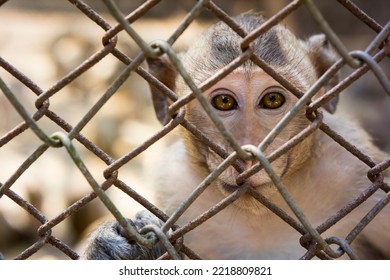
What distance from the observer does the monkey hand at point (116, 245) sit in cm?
221

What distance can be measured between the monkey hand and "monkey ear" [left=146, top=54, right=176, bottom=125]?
832 mm

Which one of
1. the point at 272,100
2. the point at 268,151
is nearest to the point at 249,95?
the point at 272,100

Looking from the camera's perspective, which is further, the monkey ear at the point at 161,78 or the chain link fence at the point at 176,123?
the monkey ear at the point at 161,78

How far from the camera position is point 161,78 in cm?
312

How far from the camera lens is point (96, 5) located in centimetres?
809

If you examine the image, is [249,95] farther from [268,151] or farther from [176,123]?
[176,123]

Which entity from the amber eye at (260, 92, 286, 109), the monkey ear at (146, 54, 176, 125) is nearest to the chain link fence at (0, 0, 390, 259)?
the amber eye at (260, 92, 286, 109)

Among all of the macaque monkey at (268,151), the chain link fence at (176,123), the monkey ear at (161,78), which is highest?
the monkey ear at (161,78)

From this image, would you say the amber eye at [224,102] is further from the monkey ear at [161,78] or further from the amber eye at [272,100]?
the monkey ear at [161,78]

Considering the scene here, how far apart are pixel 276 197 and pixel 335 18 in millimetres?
5735

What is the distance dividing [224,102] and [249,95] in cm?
11

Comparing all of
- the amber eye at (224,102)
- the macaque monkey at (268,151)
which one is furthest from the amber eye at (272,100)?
the amber eye at (224,102)

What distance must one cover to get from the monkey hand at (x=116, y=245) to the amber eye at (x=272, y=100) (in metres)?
0.67

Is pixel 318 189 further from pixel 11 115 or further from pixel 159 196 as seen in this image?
pixel 11 115
